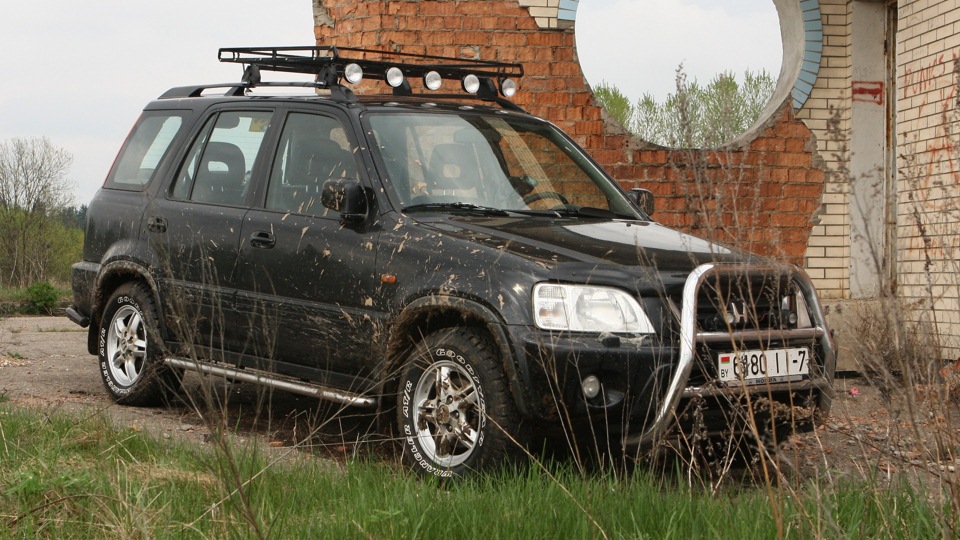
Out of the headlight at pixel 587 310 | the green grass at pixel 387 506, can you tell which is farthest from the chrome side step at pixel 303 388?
the headlight at pixel 587 310

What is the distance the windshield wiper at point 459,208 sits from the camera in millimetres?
5648

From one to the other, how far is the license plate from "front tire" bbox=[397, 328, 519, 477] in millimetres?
902

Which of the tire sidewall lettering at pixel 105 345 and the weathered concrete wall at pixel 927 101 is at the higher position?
the weathered concrete wall at pixel 927 101

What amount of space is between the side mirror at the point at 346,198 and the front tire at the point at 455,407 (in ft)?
2.66

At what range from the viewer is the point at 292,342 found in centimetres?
597

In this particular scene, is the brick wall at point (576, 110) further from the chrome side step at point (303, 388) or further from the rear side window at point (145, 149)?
the chrome side step at point (303, 388)

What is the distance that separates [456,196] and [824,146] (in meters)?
5.39

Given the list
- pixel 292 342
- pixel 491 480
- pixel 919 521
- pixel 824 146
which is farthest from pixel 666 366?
pixel 824 146

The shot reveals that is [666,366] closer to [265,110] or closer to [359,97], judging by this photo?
[359,97]

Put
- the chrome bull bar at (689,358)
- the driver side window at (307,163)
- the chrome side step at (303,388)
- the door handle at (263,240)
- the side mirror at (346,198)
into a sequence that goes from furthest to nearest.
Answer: the door handle at (263,240)
the driver side window at (307,163)
the side mirror at (346,198)
the chrome side step at (303,388)
the chrome bull bar at (689,358)

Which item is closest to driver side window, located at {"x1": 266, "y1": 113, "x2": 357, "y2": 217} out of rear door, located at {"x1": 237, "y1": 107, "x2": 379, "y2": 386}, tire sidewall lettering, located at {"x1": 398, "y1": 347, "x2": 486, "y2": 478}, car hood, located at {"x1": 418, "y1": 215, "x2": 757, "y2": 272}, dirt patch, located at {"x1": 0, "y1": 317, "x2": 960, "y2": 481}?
rear door, located at {"x1": 237, "y1": 107, "x2": 379, "y2": 386}

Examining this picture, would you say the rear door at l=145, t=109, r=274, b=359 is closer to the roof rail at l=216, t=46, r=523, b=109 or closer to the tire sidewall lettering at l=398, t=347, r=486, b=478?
the roof rail at l=216, t=46, r=523, b=109

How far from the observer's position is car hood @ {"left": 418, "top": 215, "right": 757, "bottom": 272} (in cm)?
491

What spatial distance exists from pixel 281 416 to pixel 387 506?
3578 millimetres
